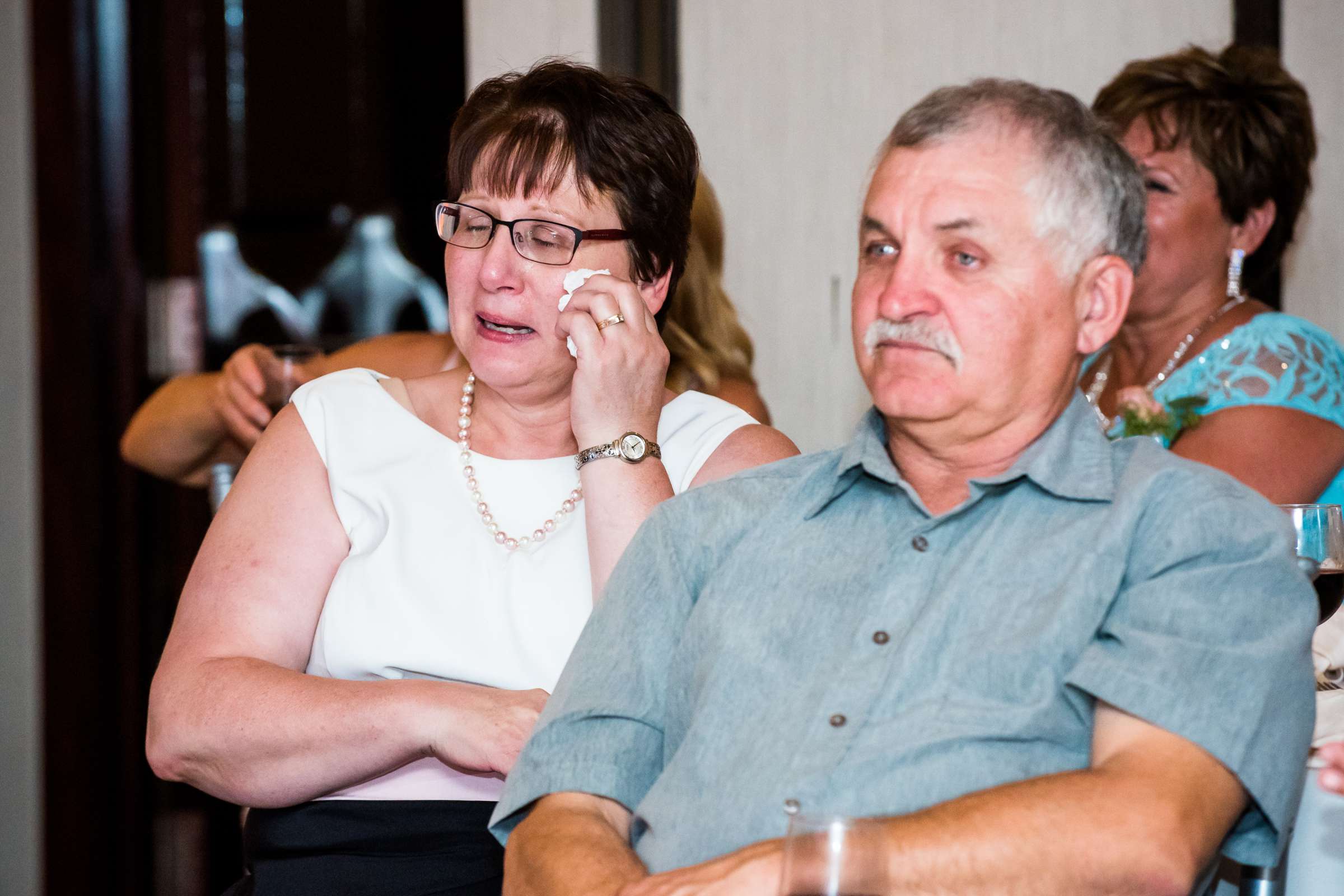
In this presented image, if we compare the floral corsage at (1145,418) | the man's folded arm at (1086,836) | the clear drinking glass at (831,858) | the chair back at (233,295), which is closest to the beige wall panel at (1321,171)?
the floral corsage at (1145,418)

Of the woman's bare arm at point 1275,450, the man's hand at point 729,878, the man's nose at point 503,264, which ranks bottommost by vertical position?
the man's hand at point 729,878

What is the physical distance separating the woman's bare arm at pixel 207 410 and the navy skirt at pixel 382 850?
0.87 metres

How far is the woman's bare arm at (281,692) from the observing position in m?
1.57

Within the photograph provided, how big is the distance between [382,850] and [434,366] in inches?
41.1

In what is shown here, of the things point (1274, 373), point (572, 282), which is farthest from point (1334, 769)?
point (1274, 373)

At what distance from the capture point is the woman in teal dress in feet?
7.83

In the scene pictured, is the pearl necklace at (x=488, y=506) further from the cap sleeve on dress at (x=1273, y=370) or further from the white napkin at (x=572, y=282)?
the cap sleeve on dress at (x=1273, y=370)

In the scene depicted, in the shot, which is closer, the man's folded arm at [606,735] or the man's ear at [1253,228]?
the man's folded arm at [606,735]

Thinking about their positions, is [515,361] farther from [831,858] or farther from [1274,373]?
[1274,373]

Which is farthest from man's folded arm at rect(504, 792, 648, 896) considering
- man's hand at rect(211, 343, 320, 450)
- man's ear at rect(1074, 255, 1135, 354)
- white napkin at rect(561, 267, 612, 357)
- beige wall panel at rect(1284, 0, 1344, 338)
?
beige wall panel at rect(1284, 0, 1344, 338)

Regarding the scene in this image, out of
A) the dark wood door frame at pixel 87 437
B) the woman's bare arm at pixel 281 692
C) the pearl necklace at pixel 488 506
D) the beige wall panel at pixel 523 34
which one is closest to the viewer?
the woman's bare arm at pixel 281 692

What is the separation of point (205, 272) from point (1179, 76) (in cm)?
246

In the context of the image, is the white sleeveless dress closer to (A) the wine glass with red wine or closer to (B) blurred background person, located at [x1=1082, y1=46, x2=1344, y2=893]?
(A) the wine glass with red wine

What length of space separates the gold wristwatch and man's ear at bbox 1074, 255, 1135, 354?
55 centimetres
